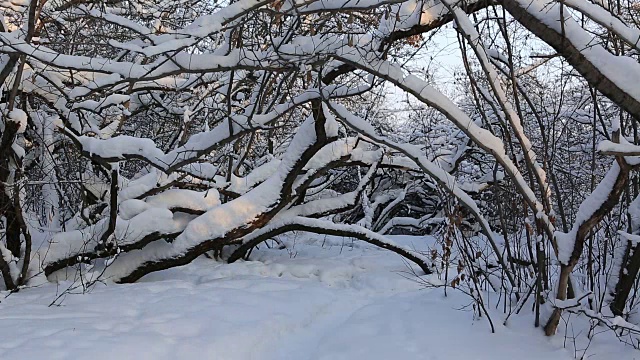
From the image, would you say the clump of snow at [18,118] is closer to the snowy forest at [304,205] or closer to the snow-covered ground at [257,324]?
the snowy forest at [304,205]

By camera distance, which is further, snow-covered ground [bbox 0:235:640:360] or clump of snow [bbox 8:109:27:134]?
clump of snow [bbox 8:109:27:134]

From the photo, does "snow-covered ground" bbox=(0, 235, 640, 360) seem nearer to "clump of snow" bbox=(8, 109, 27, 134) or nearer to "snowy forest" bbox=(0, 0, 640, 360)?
"snowy forest" bbox=(0, 0, 640, 360)

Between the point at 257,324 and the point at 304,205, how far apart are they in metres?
3.56

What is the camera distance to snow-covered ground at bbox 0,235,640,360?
361 cm

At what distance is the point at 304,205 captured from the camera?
7.86 m

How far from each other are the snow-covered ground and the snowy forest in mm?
25

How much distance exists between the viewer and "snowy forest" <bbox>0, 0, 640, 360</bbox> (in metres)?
3.53

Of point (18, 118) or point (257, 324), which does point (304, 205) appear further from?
point (18, 118)

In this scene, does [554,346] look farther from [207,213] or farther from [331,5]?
[207,213]

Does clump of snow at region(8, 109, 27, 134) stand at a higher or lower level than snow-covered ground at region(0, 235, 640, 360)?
higher

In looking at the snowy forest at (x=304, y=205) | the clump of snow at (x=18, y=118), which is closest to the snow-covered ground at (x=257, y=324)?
the snowy forest at (x=304, y=205)

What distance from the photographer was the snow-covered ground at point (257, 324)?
3605mm

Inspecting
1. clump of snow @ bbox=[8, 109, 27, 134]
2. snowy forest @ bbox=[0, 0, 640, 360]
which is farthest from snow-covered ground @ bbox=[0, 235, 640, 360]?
clump of snow @ bbox=[8, 109, 27, 134]

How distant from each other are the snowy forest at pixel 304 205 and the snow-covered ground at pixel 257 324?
2cm
